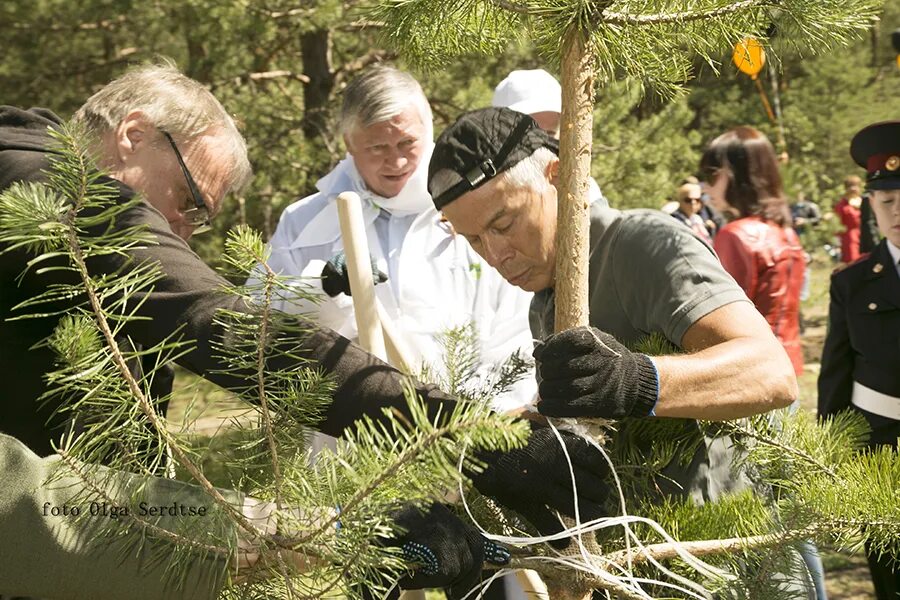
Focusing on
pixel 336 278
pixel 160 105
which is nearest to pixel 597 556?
pixel 160 105

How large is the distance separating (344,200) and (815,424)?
0.88 m

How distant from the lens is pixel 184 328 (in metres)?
1.28

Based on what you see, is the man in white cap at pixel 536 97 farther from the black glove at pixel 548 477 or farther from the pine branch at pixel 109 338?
the pine branch at pixel 109 338

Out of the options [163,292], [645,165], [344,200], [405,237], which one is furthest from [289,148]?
Answer: [163,292]

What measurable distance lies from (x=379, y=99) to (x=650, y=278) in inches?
59.6

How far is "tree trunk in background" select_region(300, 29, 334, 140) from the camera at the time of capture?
20.7 feet

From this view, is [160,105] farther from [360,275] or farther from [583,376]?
[583,376]

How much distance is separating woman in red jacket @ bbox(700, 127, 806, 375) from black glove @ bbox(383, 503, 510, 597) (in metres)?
2.56

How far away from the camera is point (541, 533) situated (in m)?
1.31

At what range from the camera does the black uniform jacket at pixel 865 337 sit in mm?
3059

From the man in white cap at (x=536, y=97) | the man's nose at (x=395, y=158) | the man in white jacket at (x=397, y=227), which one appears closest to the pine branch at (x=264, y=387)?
the man in white jacket at (x=397, y=227)

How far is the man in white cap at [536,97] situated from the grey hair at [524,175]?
1.39 m

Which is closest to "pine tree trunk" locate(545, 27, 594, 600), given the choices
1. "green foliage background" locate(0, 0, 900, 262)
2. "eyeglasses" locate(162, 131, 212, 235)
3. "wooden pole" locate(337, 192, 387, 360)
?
"wooden pole" locate(337, 192, 387, 360)

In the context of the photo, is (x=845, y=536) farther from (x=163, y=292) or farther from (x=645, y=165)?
(x=645, y=165)
